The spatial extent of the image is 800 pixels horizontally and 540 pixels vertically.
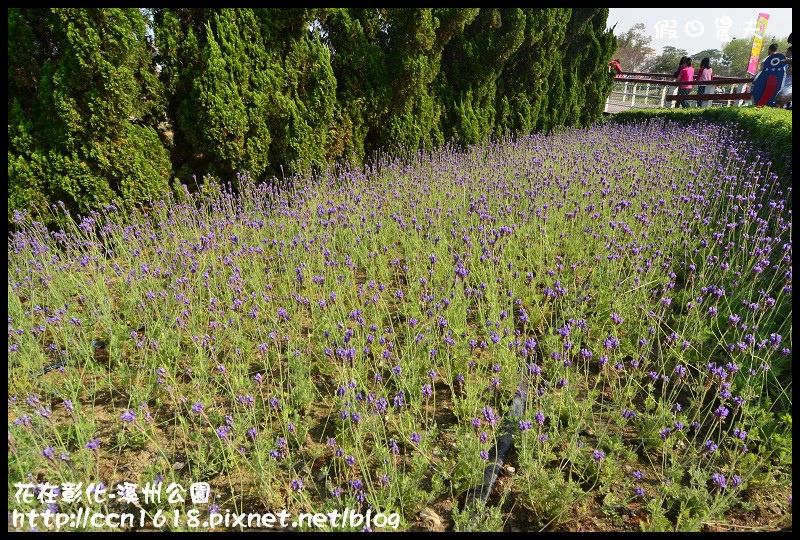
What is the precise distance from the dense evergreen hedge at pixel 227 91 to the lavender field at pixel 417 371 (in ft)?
2.17

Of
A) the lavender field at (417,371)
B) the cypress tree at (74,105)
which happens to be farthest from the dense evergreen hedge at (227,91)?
the lavender field at (417,371)

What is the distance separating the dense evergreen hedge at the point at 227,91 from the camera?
4371 mm

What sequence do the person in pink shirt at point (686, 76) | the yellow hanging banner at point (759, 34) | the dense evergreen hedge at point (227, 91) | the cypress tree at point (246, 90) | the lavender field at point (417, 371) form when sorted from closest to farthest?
1. the lavender field at point (417, 371)
2. the dense evergreen hedge at point (227, 91)
3. the cypress tree at point (246, 90)
4. the person in pink shirt at point (686, 76)
5. the yellow hanging banner at point (759, 34)

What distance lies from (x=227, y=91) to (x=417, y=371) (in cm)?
426

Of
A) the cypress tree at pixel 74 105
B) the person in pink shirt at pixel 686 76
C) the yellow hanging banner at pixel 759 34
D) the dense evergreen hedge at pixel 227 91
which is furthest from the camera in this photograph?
the yellow hanging banner at pixel 759 34

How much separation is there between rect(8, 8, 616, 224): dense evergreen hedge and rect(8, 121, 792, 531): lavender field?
0.66m

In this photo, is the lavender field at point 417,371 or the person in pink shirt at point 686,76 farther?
the person in pink shirt at point 686,76

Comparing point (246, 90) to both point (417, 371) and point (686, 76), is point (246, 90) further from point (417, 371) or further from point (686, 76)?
point (686, 76)

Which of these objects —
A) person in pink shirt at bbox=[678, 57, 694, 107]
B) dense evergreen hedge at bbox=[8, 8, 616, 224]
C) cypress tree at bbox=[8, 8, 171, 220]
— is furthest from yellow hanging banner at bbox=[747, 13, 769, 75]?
cypress tree at bbox=[8, 8, 171, 220]

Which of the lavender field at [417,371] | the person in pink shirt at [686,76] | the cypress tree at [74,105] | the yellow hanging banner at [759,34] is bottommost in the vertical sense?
the lavender field at [417,371]

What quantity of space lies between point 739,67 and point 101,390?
242ft

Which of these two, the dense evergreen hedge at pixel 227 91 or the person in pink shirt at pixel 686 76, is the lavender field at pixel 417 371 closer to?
the dense evergreen hedge at pixel 227 91
